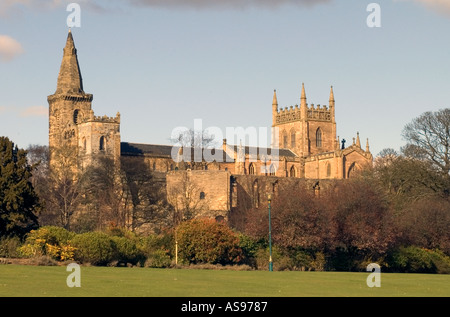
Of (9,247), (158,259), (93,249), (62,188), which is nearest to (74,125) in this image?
(62,188)

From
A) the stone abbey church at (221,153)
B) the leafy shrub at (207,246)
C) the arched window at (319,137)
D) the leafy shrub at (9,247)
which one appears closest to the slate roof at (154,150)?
the stone abbey church at (221,153)

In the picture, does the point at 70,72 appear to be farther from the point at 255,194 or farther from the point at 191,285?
the point at 191,285

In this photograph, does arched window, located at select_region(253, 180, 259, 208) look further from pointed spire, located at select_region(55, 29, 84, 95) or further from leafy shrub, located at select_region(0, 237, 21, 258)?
leafy shrub, located at select_region(0, 237, 21, 258)

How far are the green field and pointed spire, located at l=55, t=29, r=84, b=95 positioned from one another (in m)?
82.0

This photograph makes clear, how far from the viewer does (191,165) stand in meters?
104

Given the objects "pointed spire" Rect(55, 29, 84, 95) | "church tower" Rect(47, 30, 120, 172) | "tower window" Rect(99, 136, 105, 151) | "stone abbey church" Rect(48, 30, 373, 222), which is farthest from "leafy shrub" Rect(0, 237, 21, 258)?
"pointed spire" Rect(55, 29, 84, 95)

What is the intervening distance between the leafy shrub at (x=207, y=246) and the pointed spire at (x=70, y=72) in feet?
230

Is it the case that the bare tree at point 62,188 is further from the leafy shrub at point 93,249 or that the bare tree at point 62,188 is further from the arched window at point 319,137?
the arched window at point 319,137

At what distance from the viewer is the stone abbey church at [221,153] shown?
93.0 meters
